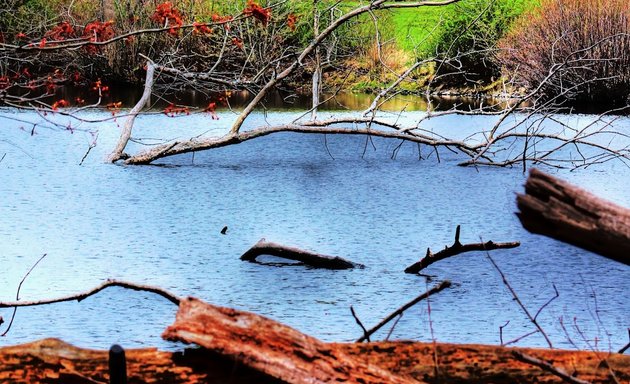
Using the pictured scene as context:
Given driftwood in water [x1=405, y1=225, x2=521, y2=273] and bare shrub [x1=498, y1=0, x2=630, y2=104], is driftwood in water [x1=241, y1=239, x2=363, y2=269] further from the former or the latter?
bare shrub [x1=498, y1=0, x2=630, y2=104]

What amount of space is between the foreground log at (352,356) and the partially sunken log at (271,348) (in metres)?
0.06

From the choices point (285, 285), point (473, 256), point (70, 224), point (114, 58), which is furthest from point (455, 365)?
point (114, 58)

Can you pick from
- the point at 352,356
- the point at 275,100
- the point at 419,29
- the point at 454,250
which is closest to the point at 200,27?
the point at 454,250

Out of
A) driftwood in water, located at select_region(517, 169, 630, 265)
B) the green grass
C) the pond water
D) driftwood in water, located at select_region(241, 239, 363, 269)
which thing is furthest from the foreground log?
the green grass

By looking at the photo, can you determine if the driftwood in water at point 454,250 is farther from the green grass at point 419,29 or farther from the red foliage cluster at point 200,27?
the green grass at point 419,29

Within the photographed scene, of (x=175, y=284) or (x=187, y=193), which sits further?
(x=187, y=193)

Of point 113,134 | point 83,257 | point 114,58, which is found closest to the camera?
point 83,257

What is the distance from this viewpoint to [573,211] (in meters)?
2.70

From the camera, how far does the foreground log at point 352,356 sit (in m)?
3.77

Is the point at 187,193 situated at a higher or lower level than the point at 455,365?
lower

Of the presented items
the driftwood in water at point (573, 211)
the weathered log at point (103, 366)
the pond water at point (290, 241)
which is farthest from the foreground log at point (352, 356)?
the driftwood in water at point (573, 211)

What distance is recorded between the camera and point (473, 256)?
809 cm

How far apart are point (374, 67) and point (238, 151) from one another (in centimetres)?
1274

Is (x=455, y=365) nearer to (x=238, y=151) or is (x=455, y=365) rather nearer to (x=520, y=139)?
(x=238, y=151)
